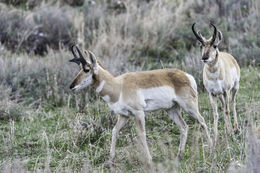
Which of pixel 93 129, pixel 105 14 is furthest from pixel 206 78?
pixel 105 14

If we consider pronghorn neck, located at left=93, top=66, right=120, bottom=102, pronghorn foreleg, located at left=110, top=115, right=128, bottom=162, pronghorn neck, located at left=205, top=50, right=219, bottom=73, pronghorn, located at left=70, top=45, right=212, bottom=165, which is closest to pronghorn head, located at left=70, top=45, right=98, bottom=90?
pronghorn, located at left=70, top=45, right=212, bottom=165

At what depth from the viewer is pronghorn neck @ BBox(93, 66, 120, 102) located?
5.75m

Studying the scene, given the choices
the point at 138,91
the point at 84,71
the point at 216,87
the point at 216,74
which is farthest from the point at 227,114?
the point at 84,71

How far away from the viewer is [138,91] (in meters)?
5.82

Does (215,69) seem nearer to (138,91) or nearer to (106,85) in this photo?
(138,91)

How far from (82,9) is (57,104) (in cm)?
659

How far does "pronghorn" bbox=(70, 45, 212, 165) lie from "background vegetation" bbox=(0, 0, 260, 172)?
1.06 ft

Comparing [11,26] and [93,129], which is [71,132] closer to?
[93,129]

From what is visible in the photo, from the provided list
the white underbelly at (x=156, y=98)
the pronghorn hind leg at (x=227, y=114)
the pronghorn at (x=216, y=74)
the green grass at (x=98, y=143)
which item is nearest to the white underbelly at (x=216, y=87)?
the pronghorn at (x=216, y=74)

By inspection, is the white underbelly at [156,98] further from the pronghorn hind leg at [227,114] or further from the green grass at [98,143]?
the pronghorn hind leg at [227,114]

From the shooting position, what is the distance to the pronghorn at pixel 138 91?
18.7 ft

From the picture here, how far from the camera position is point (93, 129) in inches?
260

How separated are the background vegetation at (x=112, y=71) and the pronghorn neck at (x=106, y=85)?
2.21ft

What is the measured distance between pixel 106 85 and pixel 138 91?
1.36 feet
